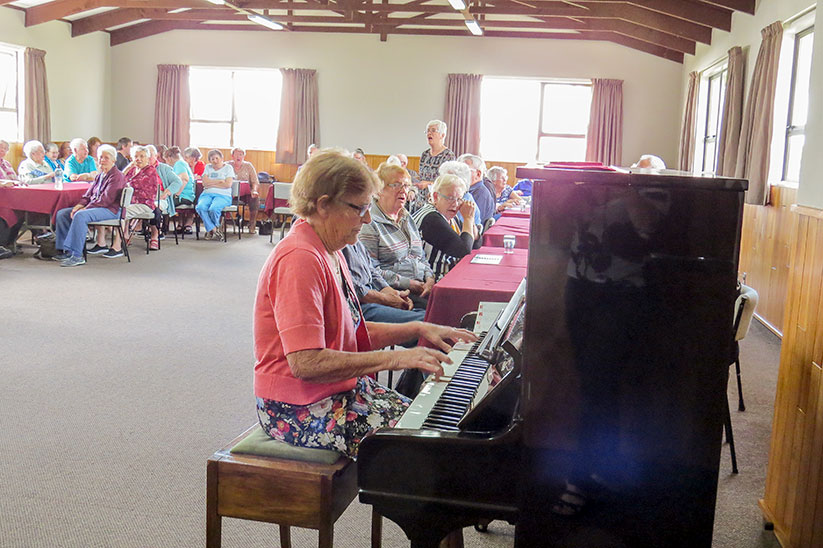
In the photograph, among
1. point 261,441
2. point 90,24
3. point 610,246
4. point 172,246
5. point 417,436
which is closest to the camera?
point 610,246

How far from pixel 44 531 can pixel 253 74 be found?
1307cm

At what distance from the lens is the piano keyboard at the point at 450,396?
1.67 metres

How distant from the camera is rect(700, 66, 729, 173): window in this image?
10469mm

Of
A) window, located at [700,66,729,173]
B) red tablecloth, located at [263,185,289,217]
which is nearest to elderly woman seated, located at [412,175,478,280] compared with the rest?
window, located at [700,66,729,173]

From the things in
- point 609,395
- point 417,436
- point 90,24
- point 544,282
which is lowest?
point 417,436

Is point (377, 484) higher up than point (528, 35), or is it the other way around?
point (528, 35)

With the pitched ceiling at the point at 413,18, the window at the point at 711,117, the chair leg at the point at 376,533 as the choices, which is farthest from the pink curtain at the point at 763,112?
the chair leg at the point at 376,533

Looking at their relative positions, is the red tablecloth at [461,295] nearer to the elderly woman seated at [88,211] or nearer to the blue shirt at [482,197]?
the blue shirt at [482,197]

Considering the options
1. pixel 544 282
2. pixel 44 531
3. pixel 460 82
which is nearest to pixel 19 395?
pixel 44 531

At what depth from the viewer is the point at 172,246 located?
10336mm

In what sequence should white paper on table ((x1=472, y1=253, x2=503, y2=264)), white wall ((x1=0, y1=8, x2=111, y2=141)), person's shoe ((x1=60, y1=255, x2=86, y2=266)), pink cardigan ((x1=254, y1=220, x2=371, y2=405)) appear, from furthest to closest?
1. white wall ((x1=0, y1=8, x2=111, y2=141))
2. person's shoe ((x1=60, y1=255, x2=86, y2=266))
3. white paper on table ((x1=472, y1=253, x2=503, y2=264))
4. pink cardigan ((x1=254, y1=220, x2=371, y2=405))

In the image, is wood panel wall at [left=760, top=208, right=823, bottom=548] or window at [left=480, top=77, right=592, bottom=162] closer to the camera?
wood panel wall at [left=760, top=208, right=823, bottom=548]

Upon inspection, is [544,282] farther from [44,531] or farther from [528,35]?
[528,35]

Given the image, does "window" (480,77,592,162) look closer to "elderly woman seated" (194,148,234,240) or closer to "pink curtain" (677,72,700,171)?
"pink curtain" (677,72,700,171)
